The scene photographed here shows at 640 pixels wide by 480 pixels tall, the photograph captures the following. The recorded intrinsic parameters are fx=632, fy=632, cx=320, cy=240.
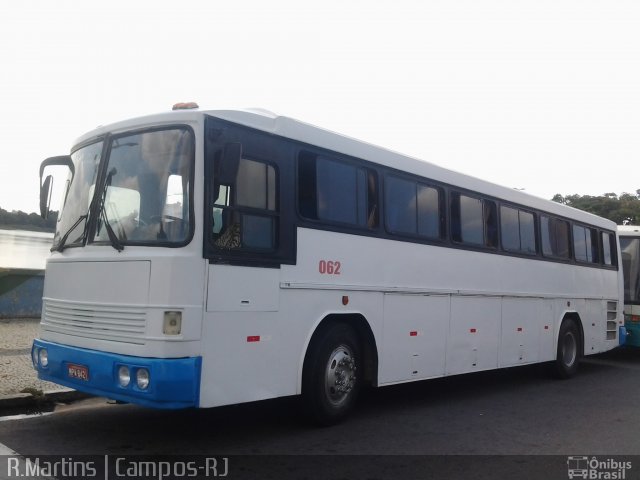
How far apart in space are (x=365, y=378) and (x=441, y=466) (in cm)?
193

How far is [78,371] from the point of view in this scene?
19.7 ft

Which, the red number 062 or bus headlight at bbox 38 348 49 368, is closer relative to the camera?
bus headlight at bbox 38 348 49 368

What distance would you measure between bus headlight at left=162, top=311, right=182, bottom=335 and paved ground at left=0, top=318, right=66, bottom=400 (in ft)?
10.4

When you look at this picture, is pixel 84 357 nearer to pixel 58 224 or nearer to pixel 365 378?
pixel 58 224

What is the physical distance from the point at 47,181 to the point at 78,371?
233cm

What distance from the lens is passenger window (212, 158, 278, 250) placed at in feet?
19.4

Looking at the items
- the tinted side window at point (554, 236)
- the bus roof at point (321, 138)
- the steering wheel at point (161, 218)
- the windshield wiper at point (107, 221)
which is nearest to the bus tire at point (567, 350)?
the tinted side window at point (554, 236)

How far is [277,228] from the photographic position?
21.2ft

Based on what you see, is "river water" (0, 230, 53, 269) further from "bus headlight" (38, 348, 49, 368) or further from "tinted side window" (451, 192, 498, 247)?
"tinted side window" (451, 192, 498, 247)

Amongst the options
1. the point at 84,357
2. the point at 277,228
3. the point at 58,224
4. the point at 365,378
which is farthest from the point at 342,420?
the point at 58,224

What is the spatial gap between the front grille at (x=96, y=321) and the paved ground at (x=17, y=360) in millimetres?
1625

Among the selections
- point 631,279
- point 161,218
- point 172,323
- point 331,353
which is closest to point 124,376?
point 172,323

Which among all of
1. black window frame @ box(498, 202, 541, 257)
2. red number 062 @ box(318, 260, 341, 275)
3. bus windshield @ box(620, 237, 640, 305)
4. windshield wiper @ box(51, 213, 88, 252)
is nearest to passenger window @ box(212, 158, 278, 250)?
red number 062 @ box(318, 260, 341, 275)

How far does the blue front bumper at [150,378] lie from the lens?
17.5 feet
